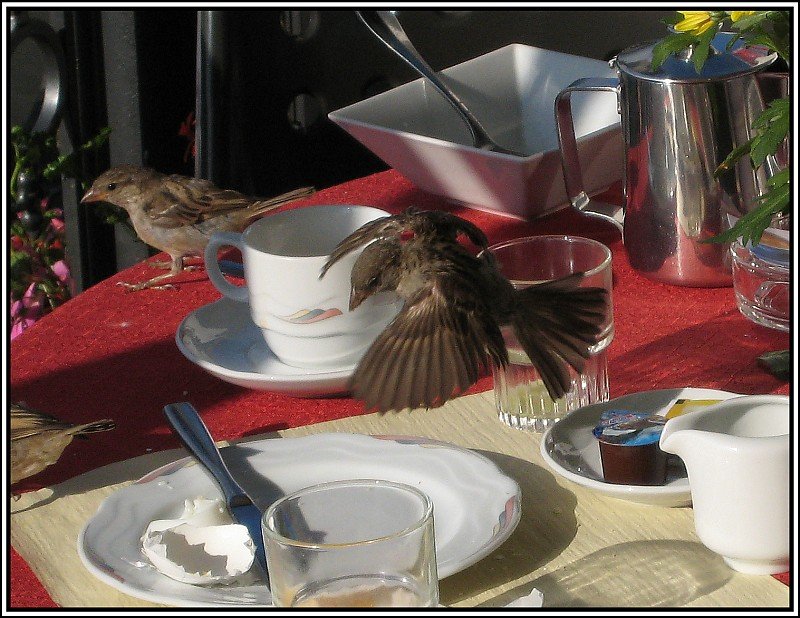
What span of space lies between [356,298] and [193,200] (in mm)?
653

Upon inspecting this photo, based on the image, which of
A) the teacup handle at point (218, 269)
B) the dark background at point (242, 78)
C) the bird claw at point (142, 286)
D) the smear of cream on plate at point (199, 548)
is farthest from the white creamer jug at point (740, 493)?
the dark background at point (242, 78)

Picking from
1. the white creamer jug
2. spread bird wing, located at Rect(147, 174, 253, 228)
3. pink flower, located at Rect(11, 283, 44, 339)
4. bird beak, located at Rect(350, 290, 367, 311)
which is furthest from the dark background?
the white creamer jug

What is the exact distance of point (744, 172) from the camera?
1.12 meters

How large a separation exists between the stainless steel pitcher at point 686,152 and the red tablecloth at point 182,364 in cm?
4

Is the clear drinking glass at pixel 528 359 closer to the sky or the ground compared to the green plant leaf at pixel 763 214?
closer to the ground

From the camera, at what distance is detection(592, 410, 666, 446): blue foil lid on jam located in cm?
79

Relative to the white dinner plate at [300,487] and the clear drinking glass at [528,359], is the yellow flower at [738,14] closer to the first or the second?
the clear drinking glass at [528,359]

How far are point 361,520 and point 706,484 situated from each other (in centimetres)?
21

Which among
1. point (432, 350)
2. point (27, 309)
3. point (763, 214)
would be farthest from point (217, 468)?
point (27, 309)

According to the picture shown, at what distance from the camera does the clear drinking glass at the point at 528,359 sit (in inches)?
36.5

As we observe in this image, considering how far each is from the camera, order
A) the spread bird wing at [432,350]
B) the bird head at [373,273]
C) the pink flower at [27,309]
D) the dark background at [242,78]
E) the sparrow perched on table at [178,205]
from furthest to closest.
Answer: the dark background at [242,78] → the pink flower at [27,309] → the sparrow perched on table at [178,205] → the bird head at [373,273] → the spread bird wing at [432,350]

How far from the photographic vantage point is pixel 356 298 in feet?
3.16

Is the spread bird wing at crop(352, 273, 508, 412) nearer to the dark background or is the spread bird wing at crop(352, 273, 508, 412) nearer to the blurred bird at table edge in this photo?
the blurred bird at table edge

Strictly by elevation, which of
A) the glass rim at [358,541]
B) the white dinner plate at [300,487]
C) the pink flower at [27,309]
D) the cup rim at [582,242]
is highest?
the cup rim at [582,242]
